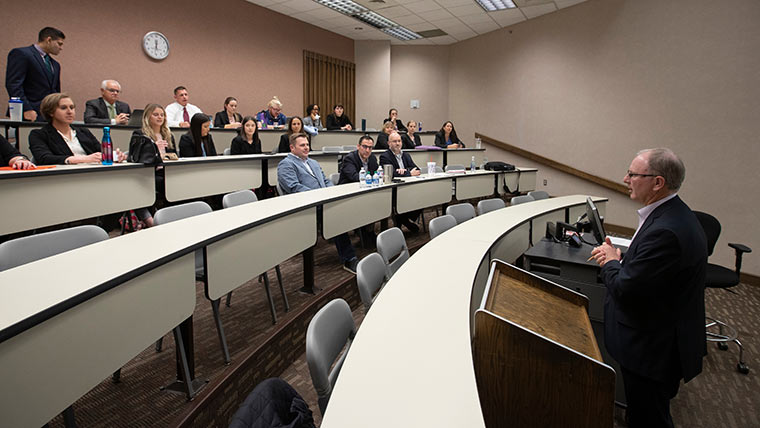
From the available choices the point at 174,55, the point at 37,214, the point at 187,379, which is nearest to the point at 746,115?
the point at 187,379

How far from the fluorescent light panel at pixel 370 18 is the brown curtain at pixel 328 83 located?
1.31 metres

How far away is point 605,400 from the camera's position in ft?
4.01

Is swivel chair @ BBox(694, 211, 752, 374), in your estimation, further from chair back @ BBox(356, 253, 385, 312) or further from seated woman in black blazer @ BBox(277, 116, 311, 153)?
seated woman in black blazer @ BBox(277, 116, 311, 153)

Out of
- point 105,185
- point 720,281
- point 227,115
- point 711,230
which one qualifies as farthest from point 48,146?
point 711,230

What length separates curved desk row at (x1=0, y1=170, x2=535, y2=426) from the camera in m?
1.11

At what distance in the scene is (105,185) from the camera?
129 inches

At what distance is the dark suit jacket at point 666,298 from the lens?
172 cm

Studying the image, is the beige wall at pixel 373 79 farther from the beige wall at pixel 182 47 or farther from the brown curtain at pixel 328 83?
the beige wall at pixel 182 47

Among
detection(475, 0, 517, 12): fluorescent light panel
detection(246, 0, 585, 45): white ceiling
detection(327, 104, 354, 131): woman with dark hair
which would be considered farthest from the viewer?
detection(327, 104, 354, 131): woman with dark hair

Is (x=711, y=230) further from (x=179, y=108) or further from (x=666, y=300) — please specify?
(x=179, y=108)

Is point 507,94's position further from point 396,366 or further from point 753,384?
point 396,366

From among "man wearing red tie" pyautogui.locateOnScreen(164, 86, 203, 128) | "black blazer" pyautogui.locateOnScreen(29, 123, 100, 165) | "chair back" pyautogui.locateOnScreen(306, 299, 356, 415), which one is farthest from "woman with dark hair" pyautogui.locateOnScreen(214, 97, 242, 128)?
"chair back" pyautogui.locateOnScreen(306, 299, 356, 415)

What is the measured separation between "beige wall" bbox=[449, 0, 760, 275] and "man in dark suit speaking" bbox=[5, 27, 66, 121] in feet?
23.9

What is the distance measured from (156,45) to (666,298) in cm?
715
